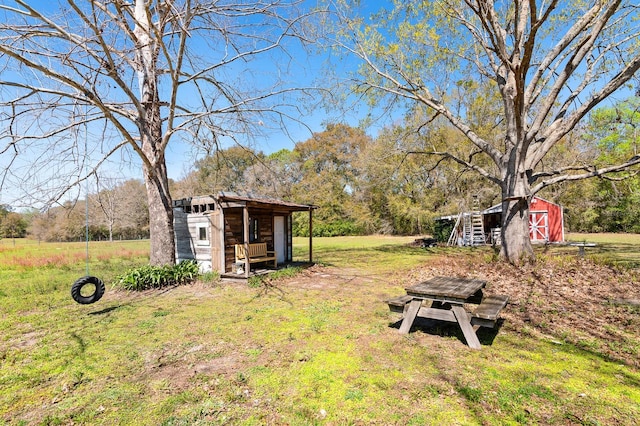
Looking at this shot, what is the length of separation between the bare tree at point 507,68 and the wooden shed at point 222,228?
636 centimetres

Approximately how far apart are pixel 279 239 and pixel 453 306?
951cm

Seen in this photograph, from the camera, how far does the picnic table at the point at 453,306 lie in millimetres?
4191

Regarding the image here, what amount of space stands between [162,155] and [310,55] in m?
5.81

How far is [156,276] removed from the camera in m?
8.90

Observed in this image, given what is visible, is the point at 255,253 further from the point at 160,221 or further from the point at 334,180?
the point at 334,180

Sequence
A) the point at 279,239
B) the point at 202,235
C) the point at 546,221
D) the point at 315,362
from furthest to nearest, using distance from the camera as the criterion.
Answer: the point at 546,221 → the point at 279,239 → the point at 202,235 → the point at 315,362

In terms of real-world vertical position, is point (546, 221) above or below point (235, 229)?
below

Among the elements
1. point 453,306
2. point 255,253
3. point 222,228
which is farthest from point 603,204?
point 222,228

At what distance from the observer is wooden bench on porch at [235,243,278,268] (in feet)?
34.4

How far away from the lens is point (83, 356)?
14.1 feet

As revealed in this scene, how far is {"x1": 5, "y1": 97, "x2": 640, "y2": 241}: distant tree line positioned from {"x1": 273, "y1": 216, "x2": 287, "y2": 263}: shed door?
13.0 metres

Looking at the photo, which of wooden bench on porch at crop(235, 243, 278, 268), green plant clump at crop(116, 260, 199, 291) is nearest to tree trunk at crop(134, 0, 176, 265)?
green plant clump at crop(116, 260, 199, 291)

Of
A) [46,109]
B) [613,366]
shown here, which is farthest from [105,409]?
[46,109]

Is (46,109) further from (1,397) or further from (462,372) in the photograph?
(462,372)
